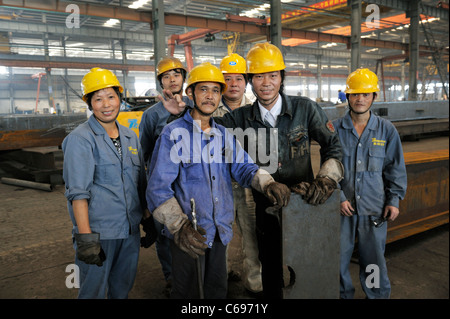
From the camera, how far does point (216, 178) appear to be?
5.74ft

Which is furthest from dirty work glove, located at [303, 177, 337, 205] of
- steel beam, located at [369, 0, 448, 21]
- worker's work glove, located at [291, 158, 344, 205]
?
steel beam, located at [369, 0, 448, 21]

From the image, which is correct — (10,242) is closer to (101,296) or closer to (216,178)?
(101,296)

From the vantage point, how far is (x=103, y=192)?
69.9 inches

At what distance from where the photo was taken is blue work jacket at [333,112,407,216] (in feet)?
7.32

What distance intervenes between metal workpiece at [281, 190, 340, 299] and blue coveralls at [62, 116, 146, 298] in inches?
36.4

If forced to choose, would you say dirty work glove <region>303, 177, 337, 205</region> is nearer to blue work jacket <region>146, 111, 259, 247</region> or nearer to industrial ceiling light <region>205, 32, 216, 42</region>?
blue work jacket <region>146, 111, 259, 247</region>

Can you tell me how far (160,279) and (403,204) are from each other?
8.32ft

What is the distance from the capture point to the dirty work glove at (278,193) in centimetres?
151

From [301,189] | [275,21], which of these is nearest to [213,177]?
[301,189]

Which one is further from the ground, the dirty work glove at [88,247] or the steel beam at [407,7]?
the steel beam at [407,7]

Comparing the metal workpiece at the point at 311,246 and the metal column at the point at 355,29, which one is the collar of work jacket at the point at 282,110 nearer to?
the metal workpiece at the point at 311,246

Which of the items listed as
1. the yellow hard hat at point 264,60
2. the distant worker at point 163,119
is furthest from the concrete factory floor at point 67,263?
the yellow hard hat at point 264,60

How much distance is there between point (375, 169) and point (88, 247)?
1869 millimetres
